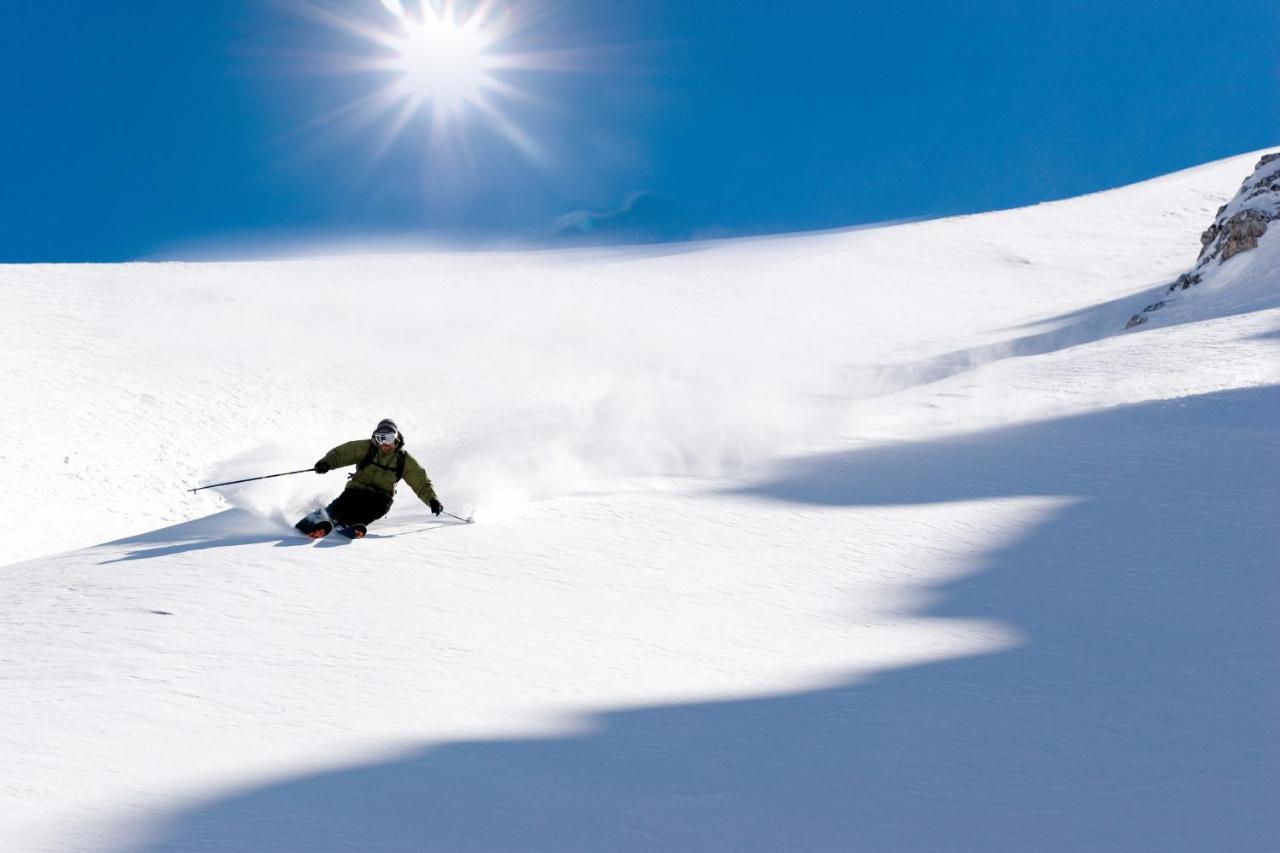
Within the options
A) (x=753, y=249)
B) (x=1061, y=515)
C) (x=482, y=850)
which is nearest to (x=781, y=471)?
(x=1061, y=515)

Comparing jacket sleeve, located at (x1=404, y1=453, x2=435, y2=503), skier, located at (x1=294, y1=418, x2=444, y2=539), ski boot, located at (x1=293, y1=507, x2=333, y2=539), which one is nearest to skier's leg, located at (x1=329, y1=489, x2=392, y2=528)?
skier, located at (x1=294, y1=418, x2=444, y2=539)

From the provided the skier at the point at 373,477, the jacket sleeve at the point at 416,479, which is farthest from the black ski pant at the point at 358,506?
the jacket sleeve at the point at 416,479

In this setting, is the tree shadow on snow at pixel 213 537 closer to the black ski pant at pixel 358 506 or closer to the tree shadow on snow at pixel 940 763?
the black ski pant at pixel 358 506

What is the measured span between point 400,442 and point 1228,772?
20.0 ft

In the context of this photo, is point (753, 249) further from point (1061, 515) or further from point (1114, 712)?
point (1114, 712)

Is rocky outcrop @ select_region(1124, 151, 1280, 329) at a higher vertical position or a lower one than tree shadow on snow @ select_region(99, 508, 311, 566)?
higher

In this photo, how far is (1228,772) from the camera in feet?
12.9

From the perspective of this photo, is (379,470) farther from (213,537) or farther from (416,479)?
(213,537)

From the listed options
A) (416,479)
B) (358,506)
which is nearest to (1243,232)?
(416,479)

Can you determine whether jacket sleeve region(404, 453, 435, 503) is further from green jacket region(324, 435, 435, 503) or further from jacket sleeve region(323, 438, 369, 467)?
jacket sleeve region(323, 438, 369, 467)

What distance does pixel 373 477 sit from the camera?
8359 millimetres

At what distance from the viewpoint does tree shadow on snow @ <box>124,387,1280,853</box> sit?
3.46m

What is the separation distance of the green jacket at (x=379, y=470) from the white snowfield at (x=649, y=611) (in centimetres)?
32

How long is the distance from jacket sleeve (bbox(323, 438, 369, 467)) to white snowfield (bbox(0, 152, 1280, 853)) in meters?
0.65
